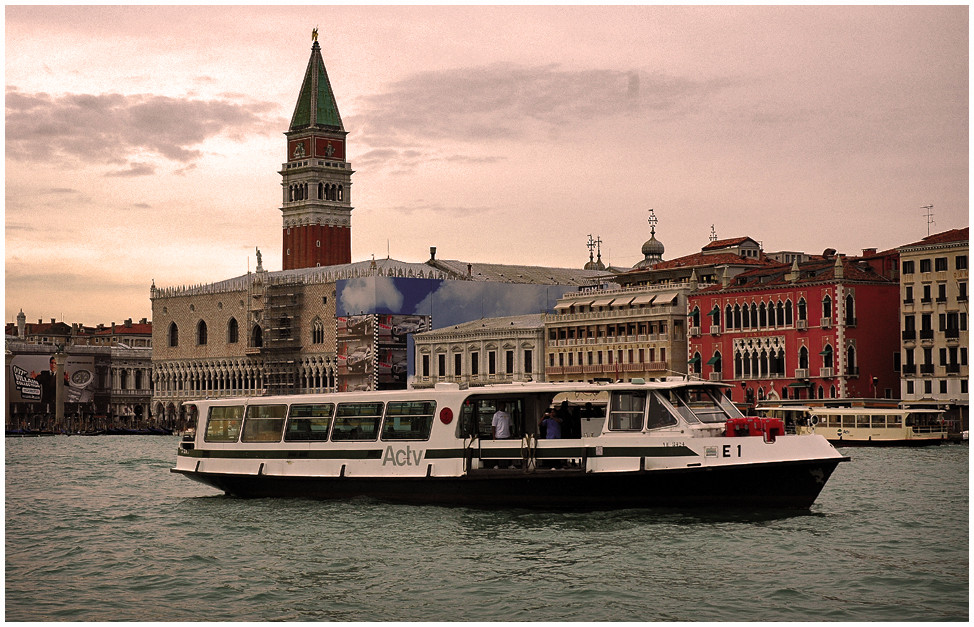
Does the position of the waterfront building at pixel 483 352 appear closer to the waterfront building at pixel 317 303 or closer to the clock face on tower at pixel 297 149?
the waterfront building at pixel 317 303

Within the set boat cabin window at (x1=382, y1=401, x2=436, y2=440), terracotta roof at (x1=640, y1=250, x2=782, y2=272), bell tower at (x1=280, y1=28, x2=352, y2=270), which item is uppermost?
bell tower at (x1=280, y1=28, x2=352, y2=270)

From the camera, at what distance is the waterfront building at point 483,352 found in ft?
247

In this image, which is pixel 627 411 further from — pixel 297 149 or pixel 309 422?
pixel 297 149

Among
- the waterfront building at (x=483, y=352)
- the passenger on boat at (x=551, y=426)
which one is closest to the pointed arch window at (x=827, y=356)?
the waterfront building at (x=483, y=352)

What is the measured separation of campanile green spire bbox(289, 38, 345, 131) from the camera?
10344cm

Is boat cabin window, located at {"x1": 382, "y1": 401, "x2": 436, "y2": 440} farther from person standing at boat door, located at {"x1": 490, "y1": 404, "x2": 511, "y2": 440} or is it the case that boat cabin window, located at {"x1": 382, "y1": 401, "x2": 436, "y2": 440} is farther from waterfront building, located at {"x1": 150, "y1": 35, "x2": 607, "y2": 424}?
waterfront building, located at {"x1": 150, "y1": 35, "x2": 607, "y2": 424}

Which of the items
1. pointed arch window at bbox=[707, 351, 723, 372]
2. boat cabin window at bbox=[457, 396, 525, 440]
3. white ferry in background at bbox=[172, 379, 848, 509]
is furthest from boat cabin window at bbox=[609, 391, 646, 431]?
pointed arch window at bbox=[707, 351, 723, 372]

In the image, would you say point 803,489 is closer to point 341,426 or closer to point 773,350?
point 341,426

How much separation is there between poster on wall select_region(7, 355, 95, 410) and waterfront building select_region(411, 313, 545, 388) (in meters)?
34.2

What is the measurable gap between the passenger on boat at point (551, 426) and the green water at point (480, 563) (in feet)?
3.63

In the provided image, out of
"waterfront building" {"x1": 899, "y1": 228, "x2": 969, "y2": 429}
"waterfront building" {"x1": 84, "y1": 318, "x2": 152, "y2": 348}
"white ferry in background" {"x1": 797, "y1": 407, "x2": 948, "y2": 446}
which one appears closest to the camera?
"white ferry in background" {"x1": 797, "y1": 407, "x2": 948, "y2": 446}

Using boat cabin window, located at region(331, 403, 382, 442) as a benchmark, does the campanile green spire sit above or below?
above

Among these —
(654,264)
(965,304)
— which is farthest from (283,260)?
(965,304)

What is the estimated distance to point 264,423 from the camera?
84.0 ft
